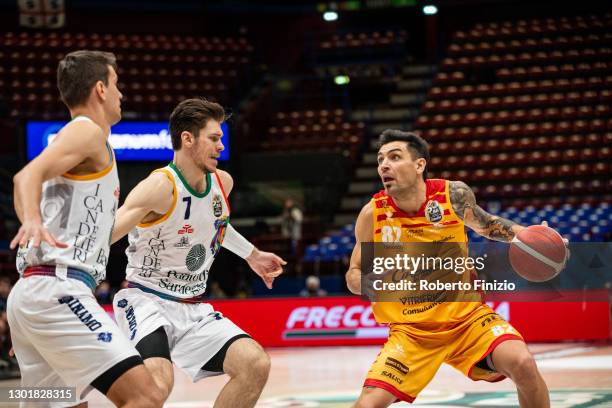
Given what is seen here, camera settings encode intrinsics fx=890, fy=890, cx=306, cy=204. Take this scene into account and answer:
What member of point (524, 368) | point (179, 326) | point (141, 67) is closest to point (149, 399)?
point (179, 326)

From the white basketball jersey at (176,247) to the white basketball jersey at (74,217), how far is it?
1.08 meters

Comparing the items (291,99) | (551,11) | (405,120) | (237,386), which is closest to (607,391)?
(237,386)

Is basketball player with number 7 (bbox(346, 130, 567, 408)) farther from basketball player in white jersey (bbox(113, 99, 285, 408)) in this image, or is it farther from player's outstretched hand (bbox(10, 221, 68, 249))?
player's outstretched hand (bbox(10, 221, 68, 249))

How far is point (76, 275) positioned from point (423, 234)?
7.08 feet

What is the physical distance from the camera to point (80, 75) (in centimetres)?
379

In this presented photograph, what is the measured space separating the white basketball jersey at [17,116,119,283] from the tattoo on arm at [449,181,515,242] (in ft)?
7.23

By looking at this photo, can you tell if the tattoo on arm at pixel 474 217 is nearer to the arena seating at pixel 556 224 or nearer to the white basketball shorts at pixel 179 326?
the white basketball shorts at pixel 179 326

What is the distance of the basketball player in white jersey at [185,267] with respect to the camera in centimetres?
462

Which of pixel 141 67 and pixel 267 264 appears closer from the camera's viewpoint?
pixel 267 264

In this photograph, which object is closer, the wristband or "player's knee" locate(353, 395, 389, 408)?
"player's knee" locate(353, 395, 389, 408)

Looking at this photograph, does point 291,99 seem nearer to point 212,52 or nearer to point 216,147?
point 212,52

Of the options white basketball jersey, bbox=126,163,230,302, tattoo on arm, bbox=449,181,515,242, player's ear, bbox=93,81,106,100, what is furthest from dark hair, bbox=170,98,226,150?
tattoo on arm, bbox=449,181,515,242

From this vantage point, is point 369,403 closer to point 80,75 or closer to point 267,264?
point 267,264

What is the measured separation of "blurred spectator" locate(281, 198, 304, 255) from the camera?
17525 millimetres
